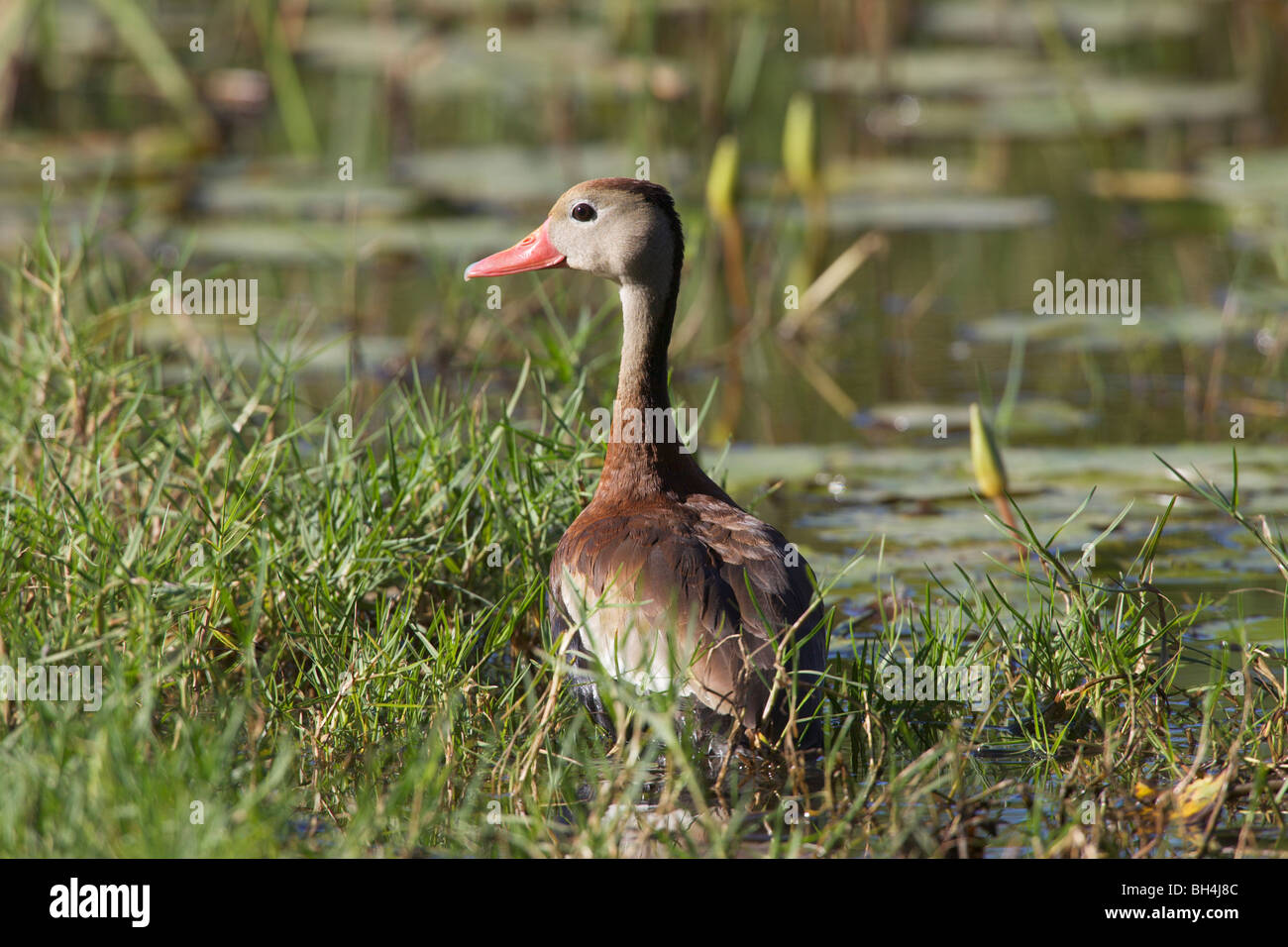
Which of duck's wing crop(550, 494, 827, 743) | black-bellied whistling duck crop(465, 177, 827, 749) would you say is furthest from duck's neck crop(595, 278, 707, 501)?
duck's wing crop(550, 494, 827, 743)

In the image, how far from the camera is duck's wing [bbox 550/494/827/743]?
3.84 meters

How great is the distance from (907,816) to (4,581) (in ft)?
7.08

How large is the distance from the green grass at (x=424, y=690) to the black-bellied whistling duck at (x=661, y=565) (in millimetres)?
146

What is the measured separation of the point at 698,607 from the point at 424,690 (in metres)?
0.70

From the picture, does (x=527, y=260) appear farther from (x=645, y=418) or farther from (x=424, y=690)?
A: (x=424, y=690)

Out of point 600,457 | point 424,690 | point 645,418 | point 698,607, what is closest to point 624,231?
point 645,418

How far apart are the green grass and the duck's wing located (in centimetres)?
15

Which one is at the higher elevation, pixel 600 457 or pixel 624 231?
pixel 624 231

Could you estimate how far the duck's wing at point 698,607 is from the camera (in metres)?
3.84

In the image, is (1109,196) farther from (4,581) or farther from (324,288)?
(4,581)

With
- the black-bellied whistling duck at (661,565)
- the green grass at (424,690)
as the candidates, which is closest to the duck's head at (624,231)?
the black-bellied whistling duck at (661,565)

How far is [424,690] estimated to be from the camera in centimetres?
415

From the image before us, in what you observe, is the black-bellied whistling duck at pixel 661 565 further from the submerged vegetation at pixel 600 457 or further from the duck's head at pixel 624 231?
the submerged vegetation at pixel 600 457

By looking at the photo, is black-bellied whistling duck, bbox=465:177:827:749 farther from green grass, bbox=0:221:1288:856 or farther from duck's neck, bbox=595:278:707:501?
green grass, bbox=0:221:1288:856
